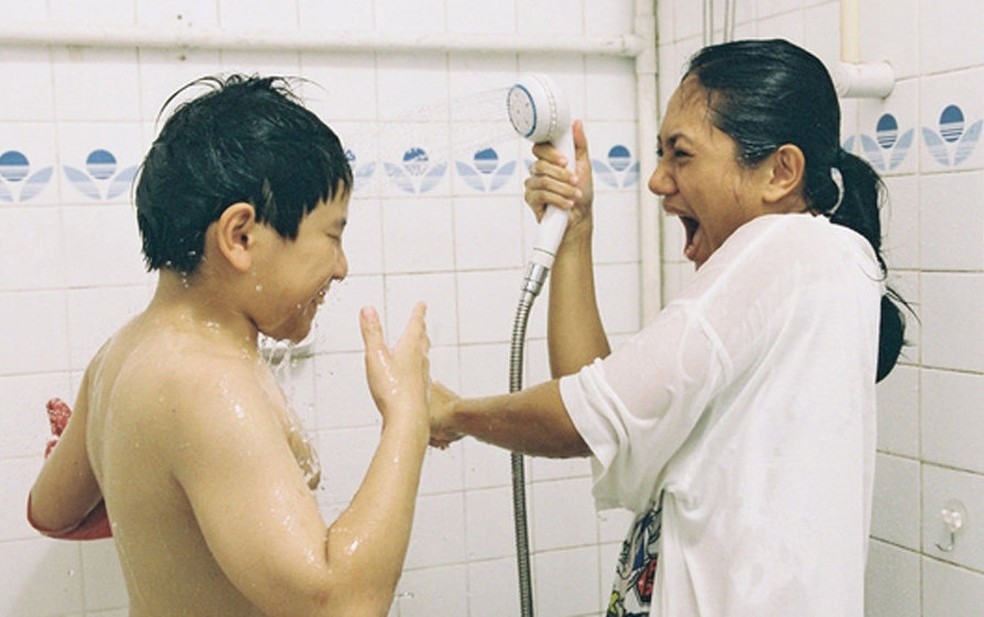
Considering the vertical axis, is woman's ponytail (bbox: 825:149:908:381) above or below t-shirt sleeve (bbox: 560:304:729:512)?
above

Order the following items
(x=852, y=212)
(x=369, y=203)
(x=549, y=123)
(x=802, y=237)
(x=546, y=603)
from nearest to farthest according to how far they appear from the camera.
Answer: (x=802, y=237) < (x=852, y=212) < (x=549, y=123) < (x=369, y=203) < (x=546, y=603)

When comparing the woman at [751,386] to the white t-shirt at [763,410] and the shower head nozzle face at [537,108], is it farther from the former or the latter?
the shower head nozzle face at [537,108]

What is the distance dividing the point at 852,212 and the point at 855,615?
0.51 metres

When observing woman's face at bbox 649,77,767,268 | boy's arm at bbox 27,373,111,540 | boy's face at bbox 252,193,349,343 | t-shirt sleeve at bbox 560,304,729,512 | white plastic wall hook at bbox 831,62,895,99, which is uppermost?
white plastic wall hook at bbox 831,62,895,99

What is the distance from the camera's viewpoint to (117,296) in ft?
A: 6.29

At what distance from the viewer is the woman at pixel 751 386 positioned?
1.24 meters

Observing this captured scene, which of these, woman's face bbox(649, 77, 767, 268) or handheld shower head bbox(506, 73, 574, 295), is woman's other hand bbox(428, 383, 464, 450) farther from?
woman's face bbox(649, 77, 767, 268)

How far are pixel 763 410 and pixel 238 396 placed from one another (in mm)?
609

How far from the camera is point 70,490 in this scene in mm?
1380

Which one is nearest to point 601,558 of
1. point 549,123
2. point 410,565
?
point 410,565

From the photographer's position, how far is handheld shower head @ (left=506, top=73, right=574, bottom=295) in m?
1.52

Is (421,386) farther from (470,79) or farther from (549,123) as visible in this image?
(470,79)

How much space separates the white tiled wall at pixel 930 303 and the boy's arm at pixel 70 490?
120 centimetres

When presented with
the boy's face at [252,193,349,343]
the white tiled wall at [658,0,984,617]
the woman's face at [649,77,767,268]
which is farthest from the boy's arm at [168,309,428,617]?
the white tiled wall at [658,0,984,617]
